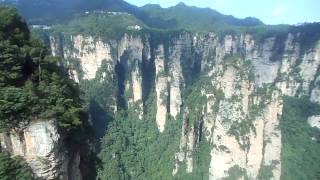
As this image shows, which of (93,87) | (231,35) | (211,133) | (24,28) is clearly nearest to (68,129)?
(24,28)

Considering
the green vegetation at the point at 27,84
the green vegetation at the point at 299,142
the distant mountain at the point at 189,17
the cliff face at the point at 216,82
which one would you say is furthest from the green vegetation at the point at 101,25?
the green vegetation at the point at 27,84

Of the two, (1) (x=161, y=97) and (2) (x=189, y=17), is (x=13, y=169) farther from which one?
(2) (x=189, y=17)

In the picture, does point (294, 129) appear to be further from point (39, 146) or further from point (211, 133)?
point (39, 146)

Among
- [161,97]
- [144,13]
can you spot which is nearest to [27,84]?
[161,97]

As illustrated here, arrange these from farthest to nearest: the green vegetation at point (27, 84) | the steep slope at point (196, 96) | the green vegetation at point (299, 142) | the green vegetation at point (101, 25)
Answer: the green vegetation at point (101, 25) < the green vegetation at point (299, 142) < the steep slope at point (196, 96) < the green vegetation at point (27, 84)

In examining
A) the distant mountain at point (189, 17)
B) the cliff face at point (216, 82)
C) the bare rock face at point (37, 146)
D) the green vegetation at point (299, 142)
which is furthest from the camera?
the distant mountain at point (189, 17)

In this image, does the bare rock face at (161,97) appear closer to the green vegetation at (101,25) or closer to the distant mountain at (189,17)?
the green vegetation at (101,25)
